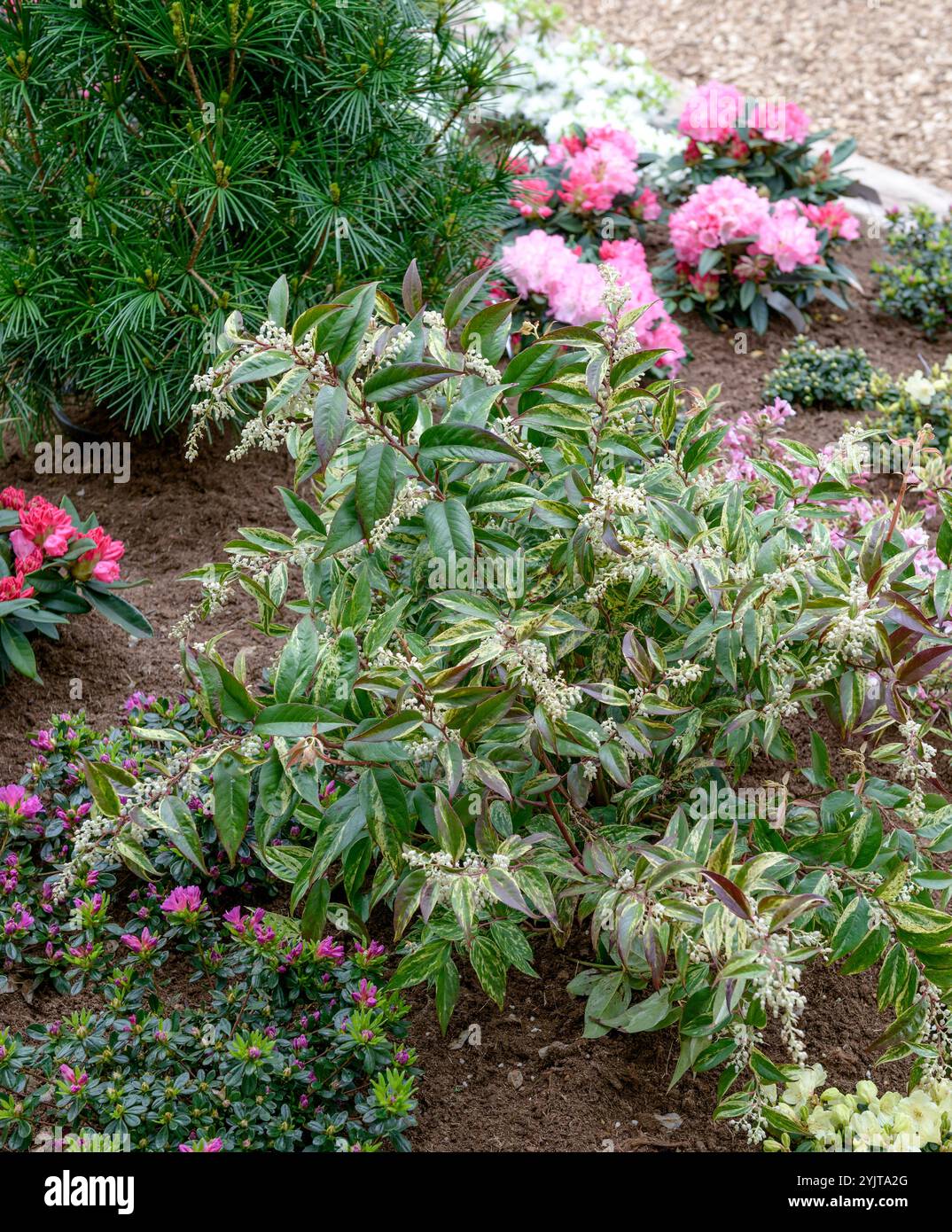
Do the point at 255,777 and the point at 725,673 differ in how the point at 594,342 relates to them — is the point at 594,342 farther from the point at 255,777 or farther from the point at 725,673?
the point at 255,777

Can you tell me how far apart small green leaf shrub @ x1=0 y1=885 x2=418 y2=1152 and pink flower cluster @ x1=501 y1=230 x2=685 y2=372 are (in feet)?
8.90

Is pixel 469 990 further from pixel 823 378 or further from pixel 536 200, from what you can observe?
pixel 536 200

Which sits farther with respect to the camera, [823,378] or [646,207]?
[646,207]

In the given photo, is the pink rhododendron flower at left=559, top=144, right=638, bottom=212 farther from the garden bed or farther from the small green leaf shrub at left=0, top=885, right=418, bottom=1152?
the small green leaf shrub at left=0, top=885, right=418, bottom=1152

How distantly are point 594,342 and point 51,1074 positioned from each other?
172 centimetres

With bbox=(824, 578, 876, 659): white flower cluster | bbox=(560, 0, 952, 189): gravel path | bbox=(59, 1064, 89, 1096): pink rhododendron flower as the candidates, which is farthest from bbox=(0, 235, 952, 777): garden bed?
bbox=(560, 0, 952, 189): gravel path

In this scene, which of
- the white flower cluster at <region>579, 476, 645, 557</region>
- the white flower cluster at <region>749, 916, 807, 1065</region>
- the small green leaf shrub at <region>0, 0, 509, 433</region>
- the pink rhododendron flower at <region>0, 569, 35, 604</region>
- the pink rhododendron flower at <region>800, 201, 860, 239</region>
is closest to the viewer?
the white flower cluster at <region>749, 916, 807, 1065</region>

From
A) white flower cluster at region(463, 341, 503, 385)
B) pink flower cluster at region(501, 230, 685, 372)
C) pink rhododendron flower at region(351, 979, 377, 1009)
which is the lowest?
pink rhododendron flower at region(351, 979, 377, 1009)

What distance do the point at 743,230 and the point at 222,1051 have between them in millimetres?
3990

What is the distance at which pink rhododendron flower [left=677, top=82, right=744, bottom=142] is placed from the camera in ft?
17.6

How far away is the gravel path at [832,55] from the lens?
7.01 meters

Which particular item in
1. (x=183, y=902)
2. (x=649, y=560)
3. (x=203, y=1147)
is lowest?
(x=203, y=1147)

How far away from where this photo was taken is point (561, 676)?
2.20 metres

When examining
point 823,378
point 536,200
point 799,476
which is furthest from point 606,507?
point 536,200
